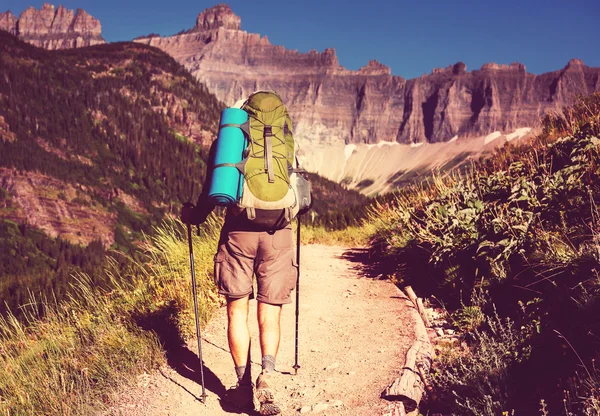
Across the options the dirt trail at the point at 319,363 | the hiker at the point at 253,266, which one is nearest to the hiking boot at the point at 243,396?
the hiker at the point at 253,266

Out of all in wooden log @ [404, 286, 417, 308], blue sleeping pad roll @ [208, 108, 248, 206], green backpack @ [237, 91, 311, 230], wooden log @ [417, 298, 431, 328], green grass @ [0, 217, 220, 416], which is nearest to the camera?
blue sleeping pad roll @ [208, 108, 248, 206]

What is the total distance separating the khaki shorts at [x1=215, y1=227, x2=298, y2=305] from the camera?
4195mm

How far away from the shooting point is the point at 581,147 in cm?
673

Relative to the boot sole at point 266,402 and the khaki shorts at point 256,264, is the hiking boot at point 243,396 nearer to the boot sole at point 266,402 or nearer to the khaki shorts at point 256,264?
the boot sole at point 266,402

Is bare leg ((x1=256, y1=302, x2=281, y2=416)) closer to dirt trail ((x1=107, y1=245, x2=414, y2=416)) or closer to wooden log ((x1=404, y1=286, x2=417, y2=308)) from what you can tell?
dirt trail ((x1=107, y1=245, x2=414, y2=416))

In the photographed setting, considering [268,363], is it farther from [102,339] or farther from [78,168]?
[78,168]

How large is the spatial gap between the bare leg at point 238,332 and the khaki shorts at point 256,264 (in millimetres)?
102

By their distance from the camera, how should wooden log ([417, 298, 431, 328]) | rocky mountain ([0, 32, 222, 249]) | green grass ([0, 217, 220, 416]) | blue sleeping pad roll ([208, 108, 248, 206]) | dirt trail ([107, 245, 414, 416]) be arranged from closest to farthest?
blue sleeping pad roll ([208, 108, 248, 206]) < dirt trail ([107, 245, 414, 416]) < green grass ([0, 217, 220, 416]) < wooden log ([417, 298, 431, 328]) < rocky mountain ([0, 32, 222, 249])

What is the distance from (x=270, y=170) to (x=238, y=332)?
144cm

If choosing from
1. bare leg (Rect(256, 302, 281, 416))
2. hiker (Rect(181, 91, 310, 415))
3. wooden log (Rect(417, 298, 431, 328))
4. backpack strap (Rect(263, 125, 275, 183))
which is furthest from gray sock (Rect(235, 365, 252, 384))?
wooden log (Rect(417, 298, 431, 328))

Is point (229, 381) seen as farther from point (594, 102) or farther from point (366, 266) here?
point (594, 102)

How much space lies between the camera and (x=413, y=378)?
4332 mm

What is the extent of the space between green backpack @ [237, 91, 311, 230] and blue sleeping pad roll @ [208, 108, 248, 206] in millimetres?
57

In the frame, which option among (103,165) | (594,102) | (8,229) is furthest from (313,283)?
(103,165)
